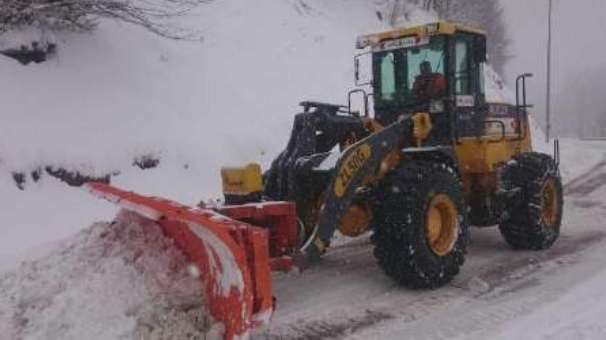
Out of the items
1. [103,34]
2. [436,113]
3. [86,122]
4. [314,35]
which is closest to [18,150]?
[86,122]

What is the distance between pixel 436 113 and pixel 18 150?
5.09m

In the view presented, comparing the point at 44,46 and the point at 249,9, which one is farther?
the point at 249,9

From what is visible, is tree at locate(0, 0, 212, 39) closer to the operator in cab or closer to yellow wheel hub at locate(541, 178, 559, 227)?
the operator in cab

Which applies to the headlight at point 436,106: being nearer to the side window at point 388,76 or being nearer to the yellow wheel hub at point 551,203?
the side window at point 388,76

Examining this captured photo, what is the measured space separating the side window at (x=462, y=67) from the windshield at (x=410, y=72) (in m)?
0.19

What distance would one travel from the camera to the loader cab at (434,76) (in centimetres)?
689

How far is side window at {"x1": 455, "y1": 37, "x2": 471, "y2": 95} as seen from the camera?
699 cm

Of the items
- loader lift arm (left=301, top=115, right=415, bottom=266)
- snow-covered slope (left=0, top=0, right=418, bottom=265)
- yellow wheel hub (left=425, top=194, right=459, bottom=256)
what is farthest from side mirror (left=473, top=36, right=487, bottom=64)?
snow-covered slope (left=0, top=0, right=418, bottom=265)

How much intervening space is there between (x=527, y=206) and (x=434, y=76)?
1933 millimetres

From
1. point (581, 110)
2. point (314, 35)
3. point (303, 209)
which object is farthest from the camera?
point (581, 110)

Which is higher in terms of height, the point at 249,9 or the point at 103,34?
the point at 249,9

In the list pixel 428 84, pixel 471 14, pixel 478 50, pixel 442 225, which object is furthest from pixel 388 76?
pixel 471 14

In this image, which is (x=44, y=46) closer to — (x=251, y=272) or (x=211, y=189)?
(x=211, y=189)

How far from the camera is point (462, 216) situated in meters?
6.34
